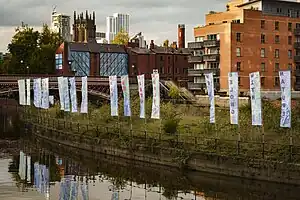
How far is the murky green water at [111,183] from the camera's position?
92.8ft

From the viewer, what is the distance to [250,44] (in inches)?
3182

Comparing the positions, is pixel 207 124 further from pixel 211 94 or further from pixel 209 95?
pixel 211 94

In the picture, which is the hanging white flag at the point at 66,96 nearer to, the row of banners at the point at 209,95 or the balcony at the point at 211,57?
the row of banners at the point at 209,95

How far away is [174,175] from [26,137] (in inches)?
1185

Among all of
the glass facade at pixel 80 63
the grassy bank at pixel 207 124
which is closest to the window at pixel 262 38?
the grassy bank at pixel 207 124

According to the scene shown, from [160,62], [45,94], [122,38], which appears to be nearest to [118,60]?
[160,62]

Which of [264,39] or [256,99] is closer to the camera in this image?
[256,99]

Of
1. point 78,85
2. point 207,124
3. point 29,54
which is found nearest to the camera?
point 207,124

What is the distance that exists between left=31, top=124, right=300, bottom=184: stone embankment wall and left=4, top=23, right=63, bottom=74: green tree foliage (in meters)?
66.0

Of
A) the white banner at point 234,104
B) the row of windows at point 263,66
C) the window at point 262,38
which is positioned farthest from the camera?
the window at point 262,38

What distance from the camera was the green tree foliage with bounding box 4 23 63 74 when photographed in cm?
10956

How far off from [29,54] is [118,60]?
855 inches

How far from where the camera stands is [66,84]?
5234 cm

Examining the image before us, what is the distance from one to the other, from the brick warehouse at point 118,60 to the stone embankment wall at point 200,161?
6926 centimetres
